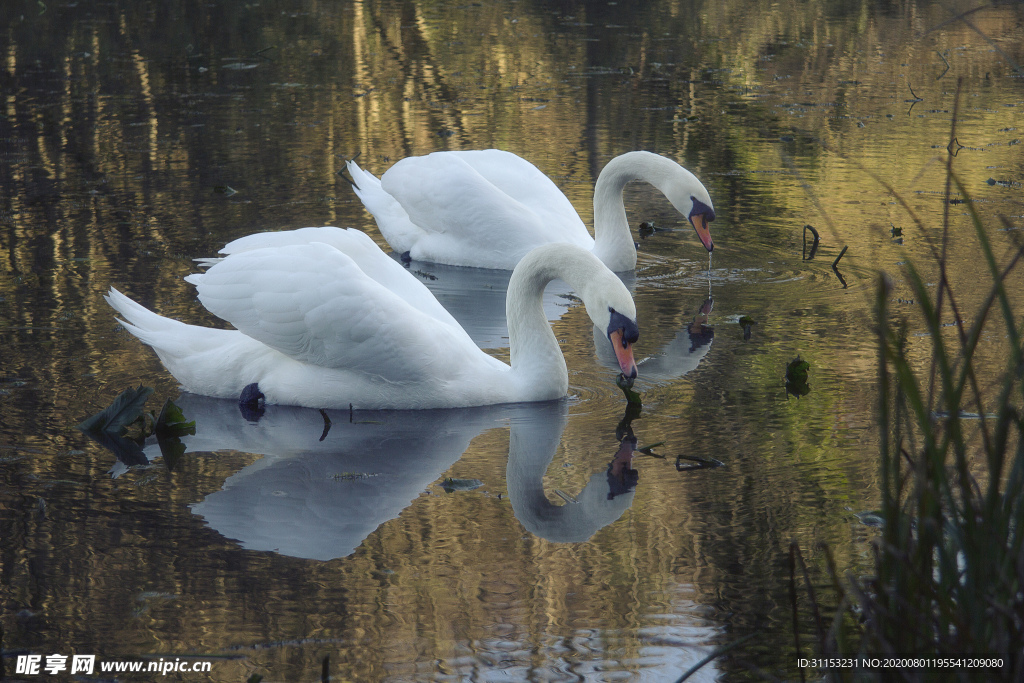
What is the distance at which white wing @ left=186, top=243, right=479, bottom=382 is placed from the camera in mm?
5547

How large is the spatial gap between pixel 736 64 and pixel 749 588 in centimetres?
1345

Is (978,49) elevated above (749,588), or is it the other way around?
(978,49)

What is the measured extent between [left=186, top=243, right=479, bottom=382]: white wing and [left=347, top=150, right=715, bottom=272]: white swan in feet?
9.35

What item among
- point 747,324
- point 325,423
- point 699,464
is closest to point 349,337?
point 325,423

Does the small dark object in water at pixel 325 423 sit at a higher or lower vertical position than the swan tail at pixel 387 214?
lower

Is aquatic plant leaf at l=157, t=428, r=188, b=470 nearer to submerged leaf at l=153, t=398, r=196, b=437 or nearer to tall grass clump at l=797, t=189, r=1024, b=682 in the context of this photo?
submerged leaf at l=153, t=398, r=196, b=437

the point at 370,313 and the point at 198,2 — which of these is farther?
the point at 198,2

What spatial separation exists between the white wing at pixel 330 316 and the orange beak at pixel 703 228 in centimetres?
288

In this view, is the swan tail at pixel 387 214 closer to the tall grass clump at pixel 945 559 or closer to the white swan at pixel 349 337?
the white swan at pixel 349 337

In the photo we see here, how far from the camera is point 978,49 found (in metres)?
17.1

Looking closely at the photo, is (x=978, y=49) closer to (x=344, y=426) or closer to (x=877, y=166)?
(x=877, y=166)

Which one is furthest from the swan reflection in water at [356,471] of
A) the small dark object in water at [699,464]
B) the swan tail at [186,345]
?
the small dark object in water at [699,464]

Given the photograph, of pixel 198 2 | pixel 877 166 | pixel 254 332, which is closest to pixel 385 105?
pixel 877 166

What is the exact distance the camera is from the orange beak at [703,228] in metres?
8.12
